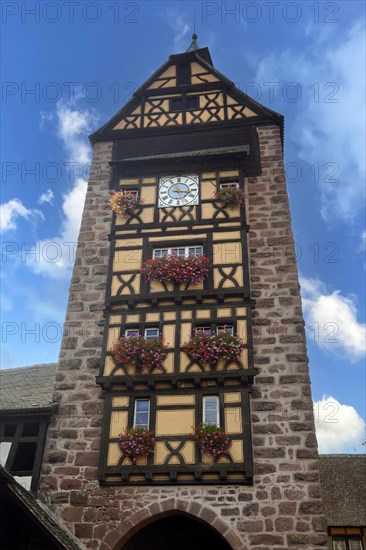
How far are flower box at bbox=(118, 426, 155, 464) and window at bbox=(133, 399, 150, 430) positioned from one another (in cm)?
36

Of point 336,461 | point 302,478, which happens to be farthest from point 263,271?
point 336,461

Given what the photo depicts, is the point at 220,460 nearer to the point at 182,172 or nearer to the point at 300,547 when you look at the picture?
A: the point at 300,547

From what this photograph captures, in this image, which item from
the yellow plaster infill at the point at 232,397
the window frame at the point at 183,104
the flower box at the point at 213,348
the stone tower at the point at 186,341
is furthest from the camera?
the window frame at the point at 183,104

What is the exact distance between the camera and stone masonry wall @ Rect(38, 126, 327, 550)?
10.8 meters

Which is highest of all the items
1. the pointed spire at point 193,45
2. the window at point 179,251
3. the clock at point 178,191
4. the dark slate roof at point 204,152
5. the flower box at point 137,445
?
the pointed spire at point 193,45

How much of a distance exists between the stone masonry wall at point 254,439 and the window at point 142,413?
2.82 feet

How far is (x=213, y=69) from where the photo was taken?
17.0 metres

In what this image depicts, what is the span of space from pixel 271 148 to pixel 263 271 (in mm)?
4059

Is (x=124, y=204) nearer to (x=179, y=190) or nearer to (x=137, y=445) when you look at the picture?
(x=179, y=190)

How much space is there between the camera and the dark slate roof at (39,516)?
9.82 m

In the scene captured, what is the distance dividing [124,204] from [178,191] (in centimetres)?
145

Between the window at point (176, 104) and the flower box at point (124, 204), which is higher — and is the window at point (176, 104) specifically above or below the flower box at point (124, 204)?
above

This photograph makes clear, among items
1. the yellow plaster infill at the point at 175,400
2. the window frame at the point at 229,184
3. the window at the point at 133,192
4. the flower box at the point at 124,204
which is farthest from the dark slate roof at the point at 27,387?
the window frame at the point at 229,184

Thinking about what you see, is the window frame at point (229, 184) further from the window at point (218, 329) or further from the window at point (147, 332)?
the window at point (147, 332)
